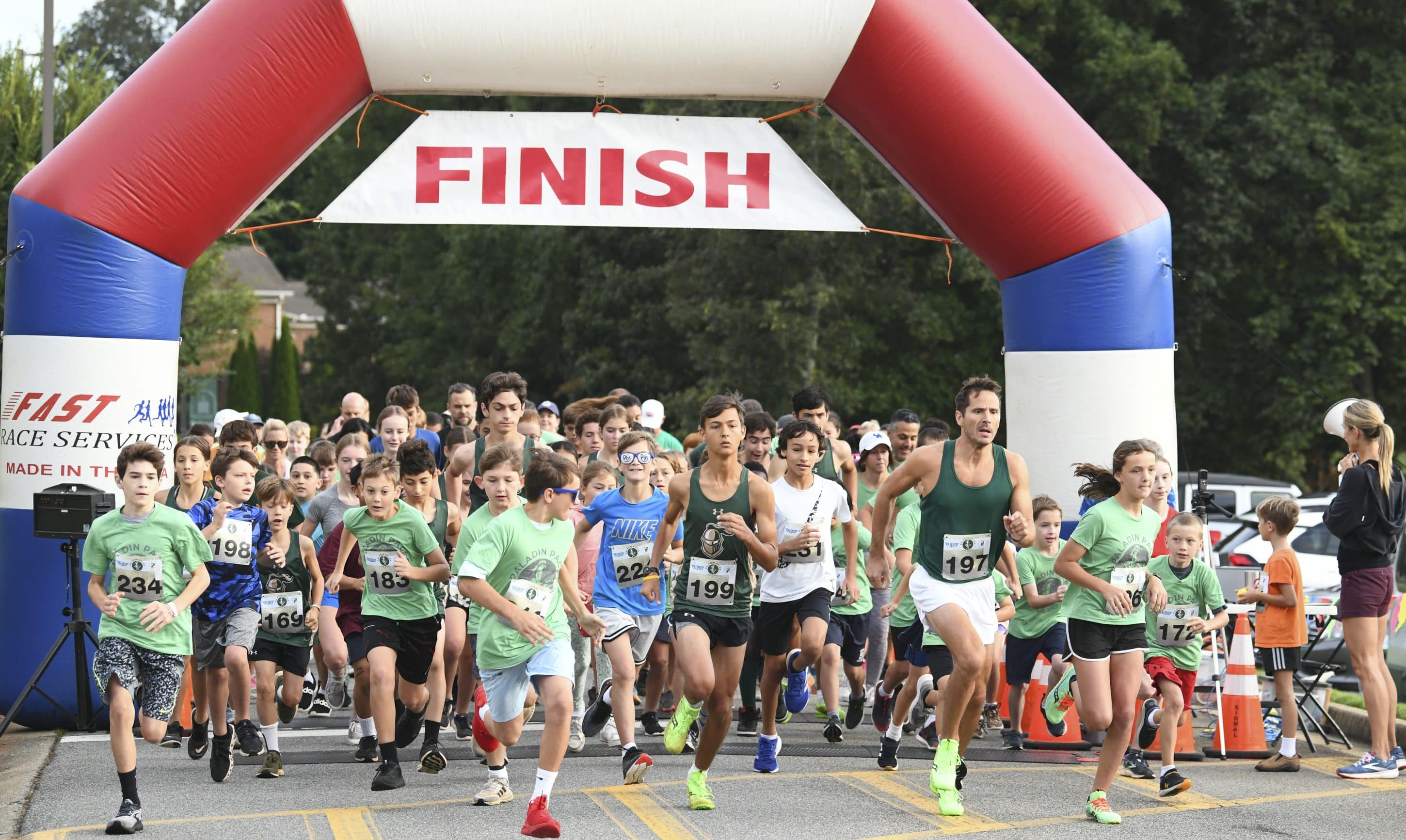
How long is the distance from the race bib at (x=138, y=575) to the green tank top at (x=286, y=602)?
136 centimetres

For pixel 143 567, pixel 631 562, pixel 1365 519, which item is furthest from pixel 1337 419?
pixel 143 567

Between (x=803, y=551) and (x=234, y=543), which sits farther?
(x=803, y=551)

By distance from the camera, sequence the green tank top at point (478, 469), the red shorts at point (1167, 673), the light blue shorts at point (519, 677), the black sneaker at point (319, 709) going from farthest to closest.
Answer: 1. the black sneaker at point (319, 709)
2. the green tank top at point (478, 469)
3. the red shorts at point (1167, 673)
4. the light blue shorts at point (519, 677)

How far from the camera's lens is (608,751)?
9.07m

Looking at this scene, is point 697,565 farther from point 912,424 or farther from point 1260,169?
point 1260,169

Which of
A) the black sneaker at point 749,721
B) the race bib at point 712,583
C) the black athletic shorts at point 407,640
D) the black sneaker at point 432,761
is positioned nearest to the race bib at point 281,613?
the black athletic shorts at point 407,640

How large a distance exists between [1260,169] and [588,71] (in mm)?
18192

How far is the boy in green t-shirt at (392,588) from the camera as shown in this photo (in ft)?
25.5

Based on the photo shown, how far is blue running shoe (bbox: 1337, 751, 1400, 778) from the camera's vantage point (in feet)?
28.1

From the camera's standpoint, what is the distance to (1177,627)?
8.52 metres

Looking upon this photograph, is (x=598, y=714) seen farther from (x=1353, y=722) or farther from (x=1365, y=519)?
(x=1353, y=722)

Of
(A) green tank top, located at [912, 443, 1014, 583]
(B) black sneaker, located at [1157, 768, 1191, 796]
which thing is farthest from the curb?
(A) green tank top, located at [912, 443, 1014, 583]

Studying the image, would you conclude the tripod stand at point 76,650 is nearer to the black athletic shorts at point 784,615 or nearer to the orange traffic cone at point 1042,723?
the black athletic shorts at point 784,615

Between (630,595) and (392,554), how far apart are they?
148cm
